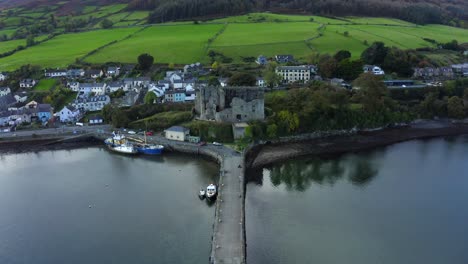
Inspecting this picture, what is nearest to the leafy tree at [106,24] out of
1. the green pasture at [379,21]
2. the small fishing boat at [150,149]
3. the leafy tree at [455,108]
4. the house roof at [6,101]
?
the house roof at [6,101]

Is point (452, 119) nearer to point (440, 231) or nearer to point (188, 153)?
point (440, 231)

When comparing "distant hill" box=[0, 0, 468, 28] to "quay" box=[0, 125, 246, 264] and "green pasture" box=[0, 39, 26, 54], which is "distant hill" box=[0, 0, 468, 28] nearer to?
"green pasture" box=[0, 39, 26, 54]

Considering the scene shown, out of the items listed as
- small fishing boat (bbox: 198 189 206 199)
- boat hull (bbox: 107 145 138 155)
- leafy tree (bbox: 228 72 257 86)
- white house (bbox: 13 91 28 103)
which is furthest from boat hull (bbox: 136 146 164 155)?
white house (bbox: 13 91 28 103)

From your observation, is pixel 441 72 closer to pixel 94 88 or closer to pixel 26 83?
pixel 94 88

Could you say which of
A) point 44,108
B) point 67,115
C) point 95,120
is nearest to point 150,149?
point 95,120

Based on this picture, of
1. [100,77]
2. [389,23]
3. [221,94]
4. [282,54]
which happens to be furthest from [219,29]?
[221,94]

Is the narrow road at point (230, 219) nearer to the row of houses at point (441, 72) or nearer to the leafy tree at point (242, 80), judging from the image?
the leafy tree at point (242, 80)
